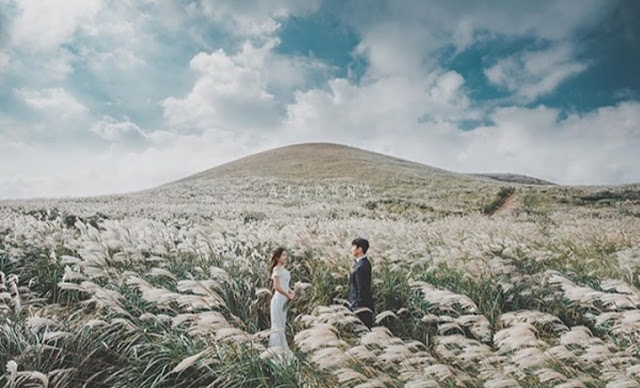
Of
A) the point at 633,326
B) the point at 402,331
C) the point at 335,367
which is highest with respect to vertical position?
the point at 633,326

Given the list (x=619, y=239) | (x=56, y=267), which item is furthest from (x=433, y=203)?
(x=56, y=267)

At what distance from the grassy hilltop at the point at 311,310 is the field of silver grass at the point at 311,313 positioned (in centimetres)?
3

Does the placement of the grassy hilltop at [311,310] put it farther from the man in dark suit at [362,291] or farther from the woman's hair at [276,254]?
the woman's hair at [276,254]

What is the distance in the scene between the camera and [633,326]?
13.0 feet

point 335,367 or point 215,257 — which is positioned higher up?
point 215,257

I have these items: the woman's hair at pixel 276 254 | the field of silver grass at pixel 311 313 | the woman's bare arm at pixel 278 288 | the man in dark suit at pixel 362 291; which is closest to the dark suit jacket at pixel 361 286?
the man in dark suit at pixel 362 291

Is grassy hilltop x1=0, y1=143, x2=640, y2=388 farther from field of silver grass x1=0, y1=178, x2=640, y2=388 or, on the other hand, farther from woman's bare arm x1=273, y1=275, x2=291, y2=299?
woman's bare arm x1=273, y1=275, x2=291, y2=299

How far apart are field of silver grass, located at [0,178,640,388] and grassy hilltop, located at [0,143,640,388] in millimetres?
30

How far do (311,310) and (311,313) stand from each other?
0.07 metres

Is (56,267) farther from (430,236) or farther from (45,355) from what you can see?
Result: (430,236)

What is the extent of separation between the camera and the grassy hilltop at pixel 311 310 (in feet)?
12.2

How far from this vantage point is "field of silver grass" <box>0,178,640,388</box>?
3699 mm

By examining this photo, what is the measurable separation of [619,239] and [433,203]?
23623 mm

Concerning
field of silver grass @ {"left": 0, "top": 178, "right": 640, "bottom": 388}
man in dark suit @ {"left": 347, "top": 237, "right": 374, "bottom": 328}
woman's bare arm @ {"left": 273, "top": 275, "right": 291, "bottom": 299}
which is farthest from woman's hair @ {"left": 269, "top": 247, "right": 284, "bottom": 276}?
man in dark suit @ {"left": 347, "top": 237, "right": 374, "bottom": 328}
